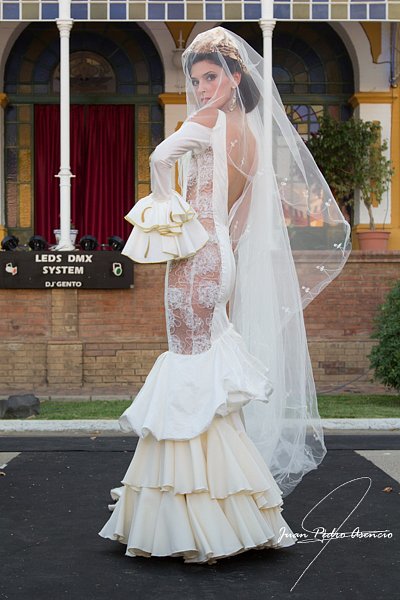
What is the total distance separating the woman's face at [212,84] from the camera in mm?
4816

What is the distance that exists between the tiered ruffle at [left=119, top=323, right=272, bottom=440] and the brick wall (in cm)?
883

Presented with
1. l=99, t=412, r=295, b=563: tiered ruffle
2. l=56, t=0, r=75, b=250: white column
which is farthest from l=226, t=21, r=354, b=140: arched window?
l=99, t=412, r=295, b=563: tiered ruffle

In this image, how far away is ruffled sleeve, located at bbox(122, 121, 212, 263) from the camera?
4562 mm

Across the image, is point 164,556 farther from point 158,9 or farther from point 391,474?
point 158,9

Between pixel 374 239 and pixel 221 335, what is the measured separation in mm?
12510

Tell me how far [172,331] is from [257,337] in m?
0.62

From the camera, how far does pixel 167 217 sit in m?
4.58

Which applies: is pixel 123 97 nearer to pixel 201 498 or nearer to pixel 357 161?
pixel 357 161

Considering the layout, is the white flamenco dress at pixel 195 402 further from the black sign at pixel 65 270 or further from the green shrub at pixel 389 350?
the black sign at pixel 65 270

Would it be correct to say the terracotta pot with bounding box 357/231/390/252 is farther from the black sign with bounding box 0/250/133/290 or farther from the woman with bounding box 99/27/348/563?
the woman with bounding box 99/27/348/563

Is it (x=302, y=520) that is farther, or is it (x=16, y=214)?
(x=16, y=214)

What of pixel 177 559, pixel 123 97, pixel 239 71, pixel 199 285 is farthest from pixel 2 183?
pixel 177 559

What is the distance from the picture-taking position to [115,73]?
696 inches

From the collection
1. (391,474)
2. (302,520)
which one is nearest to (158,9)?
(391,474)
